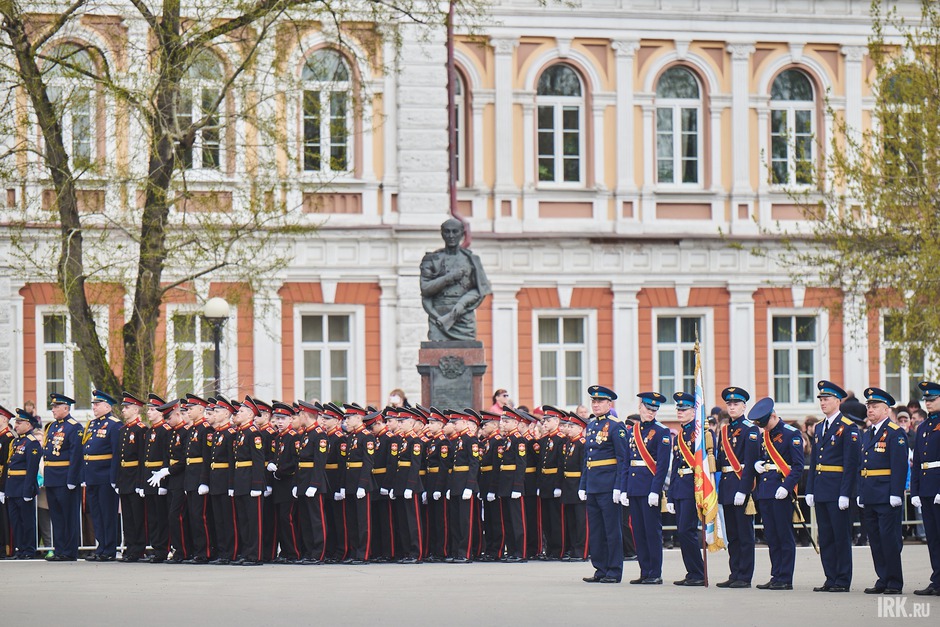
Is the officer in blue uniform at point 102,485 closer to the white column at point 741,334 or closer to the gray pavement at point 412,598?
the gray pavement at point 412,598

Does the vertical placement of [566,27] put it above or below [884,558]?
above

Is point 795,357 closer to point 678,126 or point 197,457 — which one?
point 678,126

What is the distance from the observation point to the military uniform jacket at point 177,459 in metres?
20.0

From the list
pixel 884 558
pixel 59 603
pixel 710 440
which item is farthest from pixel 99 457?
pixel 884 558

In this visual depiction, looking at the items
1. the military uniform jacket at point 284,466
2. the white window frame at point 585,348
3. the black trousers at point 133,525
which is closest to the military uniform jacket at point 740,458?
the military uniform jacket at point 284,466

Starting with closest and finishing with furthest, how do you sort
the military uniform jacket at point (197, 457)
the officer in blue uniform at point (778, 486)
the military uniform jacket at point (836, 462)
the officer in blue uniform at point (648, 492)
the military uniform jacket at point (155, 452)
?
the military uniform jacket at point (836, 462)
the officer in blue uniform at point (778, 486)
the officer in blue uniform at point (648, 492)
the military uniform jacket at point (197, 457)
the military uniform jacket at point (155, 452)

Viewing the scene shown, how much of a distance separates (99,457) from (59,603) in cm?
541

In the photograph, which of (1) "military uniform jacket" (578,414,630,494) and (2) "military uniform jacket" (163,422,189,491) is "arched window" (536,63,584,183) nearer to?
(2) "military uniform jacket" (163,422,189,491)

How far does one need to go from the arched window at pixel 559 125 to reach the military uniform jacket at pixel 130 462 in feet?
47.7

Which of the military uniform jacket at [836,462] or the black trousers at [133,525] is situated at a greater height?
the military uniform jacket at [836,462]

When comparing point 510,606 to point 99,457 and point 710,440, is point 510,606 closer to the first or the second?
point 710,440

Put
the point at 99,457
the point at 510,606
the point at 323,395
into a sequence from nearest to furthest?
the point at 510,606 → the point at 99,457 → the point at 323,395

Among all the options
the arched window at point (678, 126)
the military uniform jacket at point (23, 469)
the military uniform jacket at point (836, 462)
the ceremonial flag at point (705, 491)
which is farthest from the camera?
the arched window at point (678, 126)

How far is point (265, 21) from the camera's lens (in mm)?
23969
